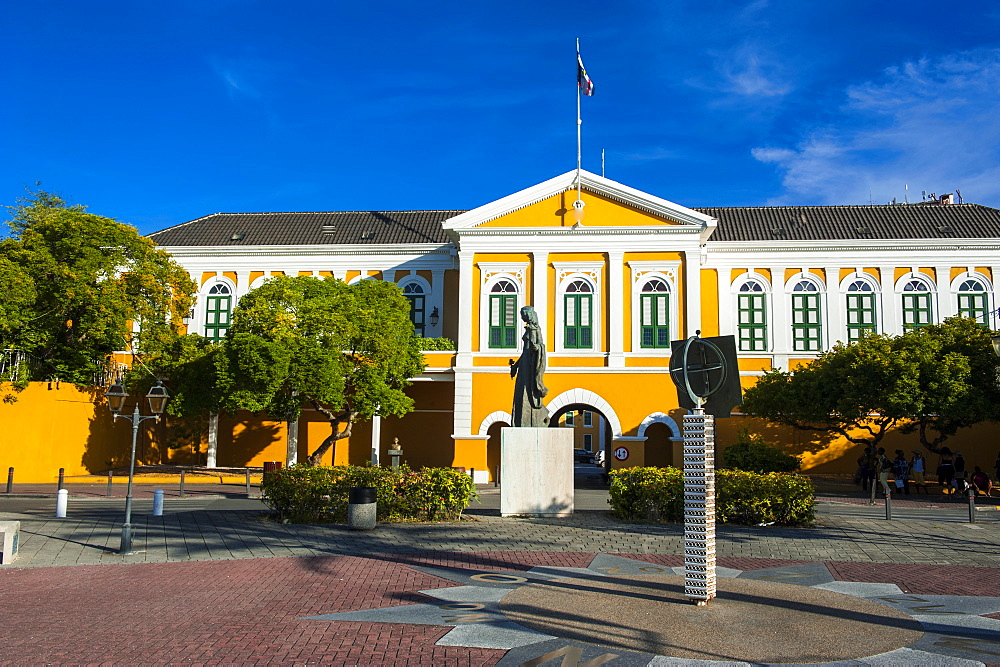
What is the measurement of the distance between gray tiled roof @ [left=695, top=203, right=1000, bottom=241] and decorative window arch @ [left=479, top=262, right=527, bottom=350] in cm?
895

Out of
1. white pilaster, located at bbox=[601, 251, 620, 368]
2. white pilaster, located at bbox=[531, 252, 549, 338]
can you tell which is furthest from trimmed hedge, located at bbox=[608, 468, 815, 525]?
white pilaster, located at bbox=[531, 252, 549, 338]

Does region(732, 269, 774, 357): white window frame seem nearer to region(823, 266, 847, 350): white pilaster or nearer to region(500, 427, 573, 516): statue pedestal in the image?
region(823, 266, 847, 350): white pilaster

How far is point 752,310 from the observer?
3309cm

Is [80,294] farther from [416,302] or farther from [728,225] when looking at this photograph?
[728,225]

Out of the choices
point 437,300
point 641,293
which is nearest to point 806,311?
point 641,293

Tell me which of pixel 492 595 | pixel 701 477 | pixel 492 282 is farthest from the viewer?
pixel 492 282

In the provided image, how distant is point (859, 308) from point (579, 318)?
1155 cm

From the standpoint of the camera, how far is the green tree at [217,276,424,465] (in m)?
26.5

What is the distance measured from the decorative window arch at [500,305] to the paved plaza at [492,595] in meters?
16.2

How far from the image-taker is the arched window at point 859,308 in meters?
32.5

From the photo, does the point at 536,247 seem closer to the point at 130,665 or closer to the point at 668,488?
the point at 668,488

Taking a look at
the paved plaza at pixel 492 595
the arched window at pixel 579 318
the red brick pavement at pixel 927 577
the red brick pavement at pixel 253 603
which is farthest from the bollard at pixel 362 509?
the arched window at pixel 579 318

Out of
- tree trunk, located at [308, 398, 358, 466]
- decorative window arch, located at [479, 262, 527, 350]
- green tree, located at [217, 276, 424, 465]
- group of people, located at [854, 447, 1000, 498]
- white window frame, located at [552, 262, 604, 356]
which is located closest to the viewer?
group of people, located at [854, 447, 1000, 498]

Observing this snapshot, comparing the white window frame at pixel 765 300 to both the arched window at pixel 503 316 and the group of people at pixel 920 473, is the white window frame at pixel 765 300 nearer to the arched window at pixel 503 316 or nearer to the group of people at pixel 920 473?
the group of people at pixel 920 473
